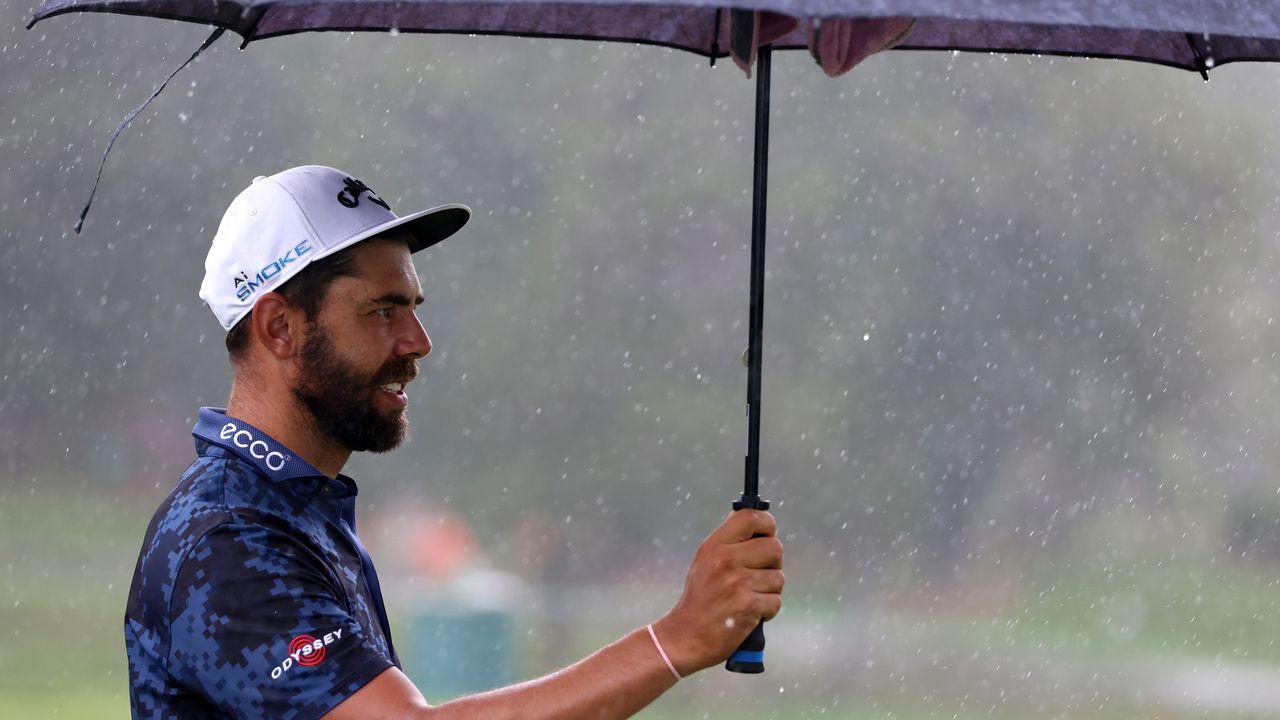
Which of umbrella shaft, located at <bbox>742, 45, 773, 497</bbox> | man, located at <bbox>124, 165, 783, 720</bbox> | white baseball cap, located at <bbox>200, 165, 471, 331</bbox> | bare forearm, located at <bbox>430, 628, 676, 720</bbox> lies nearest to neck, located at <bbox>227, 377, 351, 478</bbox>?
man, located at <bbox>124, 165, 783, 720</bbox>

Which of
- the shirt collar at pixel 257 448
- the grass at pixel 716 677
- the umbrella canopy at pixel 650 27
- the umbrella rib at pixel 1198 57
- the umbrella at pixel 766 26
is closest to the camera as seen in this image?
the umbrella at pixel 766 26

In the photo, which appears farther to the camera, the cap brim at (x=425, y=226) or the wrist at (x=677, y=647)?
the cap brim at (x=425, y=226)

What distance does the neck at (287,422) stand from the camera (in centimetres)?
222

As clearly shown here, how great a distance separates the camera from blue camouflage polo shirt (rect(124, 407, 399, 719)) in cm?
188

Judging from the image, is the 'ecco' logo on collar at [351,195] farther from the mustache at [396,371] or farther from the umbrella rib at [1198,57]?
the umbrella rib at [1198,57]

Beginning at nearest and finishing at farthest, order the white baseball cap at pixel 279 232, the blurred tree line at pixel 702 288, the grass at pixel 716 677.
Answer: the white baseball cap at pixel 279 232, the grass at pixel 716 677, the blurred tree line at pixel 702 288

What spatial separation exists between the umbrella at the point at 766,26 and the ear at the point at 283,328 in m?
0.40

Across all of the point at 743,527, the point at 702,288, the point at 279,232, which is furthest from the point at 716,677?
the point at 743,527

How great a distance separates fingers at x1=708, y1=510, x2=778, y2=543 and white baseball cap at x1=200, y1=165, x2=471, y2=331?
69cm

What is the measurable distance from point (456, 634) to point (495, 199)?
9.38m

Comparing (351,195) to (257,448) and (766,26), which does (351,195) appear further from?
(766,26)

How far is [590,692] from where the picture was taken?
6.31ft

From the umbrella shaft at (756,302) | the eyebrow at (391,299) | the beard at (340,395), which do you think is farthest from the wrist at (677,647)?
the eyebrow at (391,299)

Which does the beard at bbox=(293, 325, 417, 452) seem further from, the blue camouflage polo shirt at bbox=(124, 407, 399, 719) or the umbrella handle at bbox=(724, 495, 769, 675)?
the umbrella handle at bbox=(724, 495, 769, 675)
